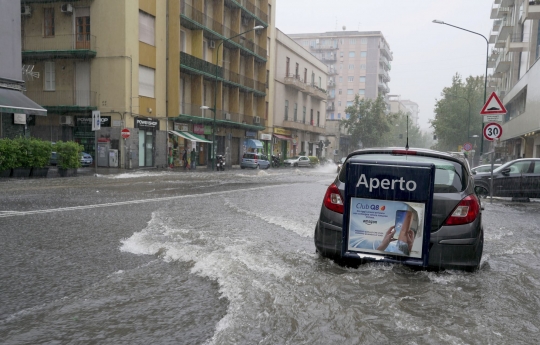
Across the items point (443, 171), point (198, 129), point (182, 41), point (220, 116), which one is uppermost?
point (182, 41)

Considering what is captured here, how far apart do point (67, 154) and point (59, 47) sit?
12451 mm

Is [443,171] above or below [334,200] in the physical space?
above

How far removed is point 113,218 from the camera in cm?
872

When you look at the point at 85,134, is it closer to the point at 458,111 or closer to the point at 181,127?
the point at 181,127

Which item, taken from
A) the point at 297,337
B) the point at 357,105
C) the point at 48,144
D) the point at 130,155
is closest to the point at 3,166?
the point at 48,144

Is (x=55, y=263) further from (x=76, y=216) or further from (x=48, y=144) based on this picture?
(x=48, y=144)

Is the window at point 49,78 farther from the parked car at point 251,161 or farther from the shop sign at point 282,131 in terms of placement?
the shop sign at point 282,131

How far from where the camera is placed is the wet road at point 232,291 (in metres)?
3.40

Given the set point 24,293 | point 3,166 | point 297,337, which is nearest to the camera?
point 297,337

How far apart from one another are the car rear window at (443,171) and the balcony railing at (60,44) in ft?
93.3

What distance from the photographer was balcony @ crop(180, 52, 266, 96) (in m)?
35.7

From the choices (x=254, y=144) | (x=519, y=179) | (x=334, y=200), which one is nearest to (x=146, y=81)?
(x=254, y=144)

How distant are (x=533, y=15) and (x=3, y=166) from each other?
95.0 ft

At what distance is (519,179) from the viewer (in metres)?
15.6
